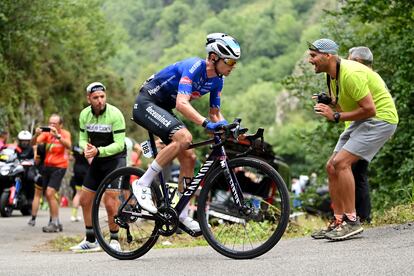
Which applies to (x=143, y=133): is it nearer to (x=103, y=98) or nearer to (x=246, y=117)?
(x=103, y=98)

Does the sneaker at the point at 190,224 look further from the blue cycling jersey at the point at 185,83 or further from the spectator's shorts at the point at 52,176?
the spectator's shorts at the point at 52,176

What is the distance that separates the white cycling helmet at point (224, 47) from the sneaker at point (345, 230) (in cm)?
223

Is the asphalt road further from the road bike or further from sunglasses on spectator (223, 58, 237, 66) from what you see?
sunglasses on spectator (223, 58, 237, 66)

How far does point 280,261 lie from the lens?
7.80 metres

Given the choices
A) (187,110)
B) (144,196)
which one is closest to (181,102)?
Answer: (187,110)

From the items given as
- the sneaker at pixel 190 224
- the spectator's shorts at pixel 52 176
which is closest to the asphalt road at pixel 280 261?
the sneaker at pixel 190 224

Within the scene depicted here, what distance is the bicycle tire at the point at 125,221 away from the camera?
8914 mm

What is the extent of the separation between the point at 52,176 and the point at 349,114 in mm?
8147

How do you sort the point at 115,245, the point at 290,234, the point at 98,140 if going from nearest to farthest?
the point at 115,245 → the point at 98,140 → the point at 290,234

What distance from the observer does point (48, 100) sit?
1348 inches

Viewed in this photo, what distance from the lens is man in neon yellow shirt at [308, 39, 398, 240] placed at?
9.00m

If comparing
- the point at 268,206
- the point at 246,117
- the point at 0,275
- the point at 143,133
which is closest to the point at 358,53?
the point at 268,206

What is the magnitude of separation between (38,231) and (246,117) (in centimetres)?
14416

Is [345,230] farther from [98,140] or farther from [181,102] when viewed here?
[98,140]
